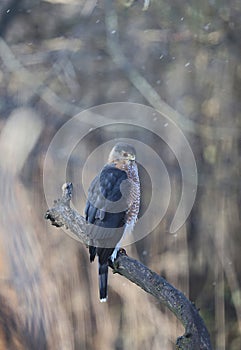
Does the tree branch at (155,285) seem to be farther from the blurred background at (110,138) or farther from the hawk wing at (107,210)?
the blurred background at (110,138)

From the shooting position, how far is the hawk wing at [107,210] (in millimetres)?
3736

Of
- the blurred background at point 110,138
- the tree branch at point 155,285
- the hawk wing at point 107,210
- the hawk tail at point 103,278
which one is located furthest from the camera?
the blurred background at point 110,138

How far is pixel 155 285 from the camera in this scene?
10.5ft

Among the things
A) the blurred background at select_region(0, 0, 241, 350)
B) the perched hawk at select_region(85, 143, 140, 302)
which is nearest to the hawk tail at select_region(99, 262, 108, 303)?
the perched hawk at select_region(85, 143, 140, 302)

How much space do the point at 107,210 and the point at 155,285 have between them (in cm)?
72

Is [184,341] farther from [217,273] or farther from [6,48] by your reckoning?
[6,48]

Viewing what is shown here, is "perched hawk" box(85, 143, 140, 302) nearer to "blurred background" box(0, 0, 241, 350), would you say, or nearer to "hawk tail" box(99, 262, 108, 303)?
"hawk tail" box(99, 262, 108, 303)

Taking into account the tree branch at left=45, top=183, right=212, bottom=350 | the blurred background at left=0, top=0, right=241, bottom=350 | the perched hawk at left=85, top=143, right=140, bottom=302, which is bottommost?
the blurred background at left=0, top=0, right=241, bottom=350

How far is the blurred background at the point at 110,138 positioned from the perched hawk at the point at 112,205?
0.54 meters

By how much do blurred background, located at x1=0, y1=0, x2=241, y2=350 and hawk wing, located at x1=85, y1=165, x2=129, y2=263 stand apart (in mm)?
677

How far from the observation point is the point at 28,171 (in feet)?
15.6

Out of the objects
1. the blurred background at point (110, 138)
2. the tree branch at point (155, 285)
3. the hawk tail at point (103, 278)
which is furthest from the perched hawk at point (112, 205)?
the blurred background at point (110, 138)

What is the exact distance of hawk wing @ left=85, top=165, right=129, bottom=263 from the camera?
3736 millimetres

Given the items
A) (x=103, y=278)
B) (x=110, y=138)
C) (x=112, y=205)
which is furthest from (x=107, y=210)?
(x=110, y=138)
